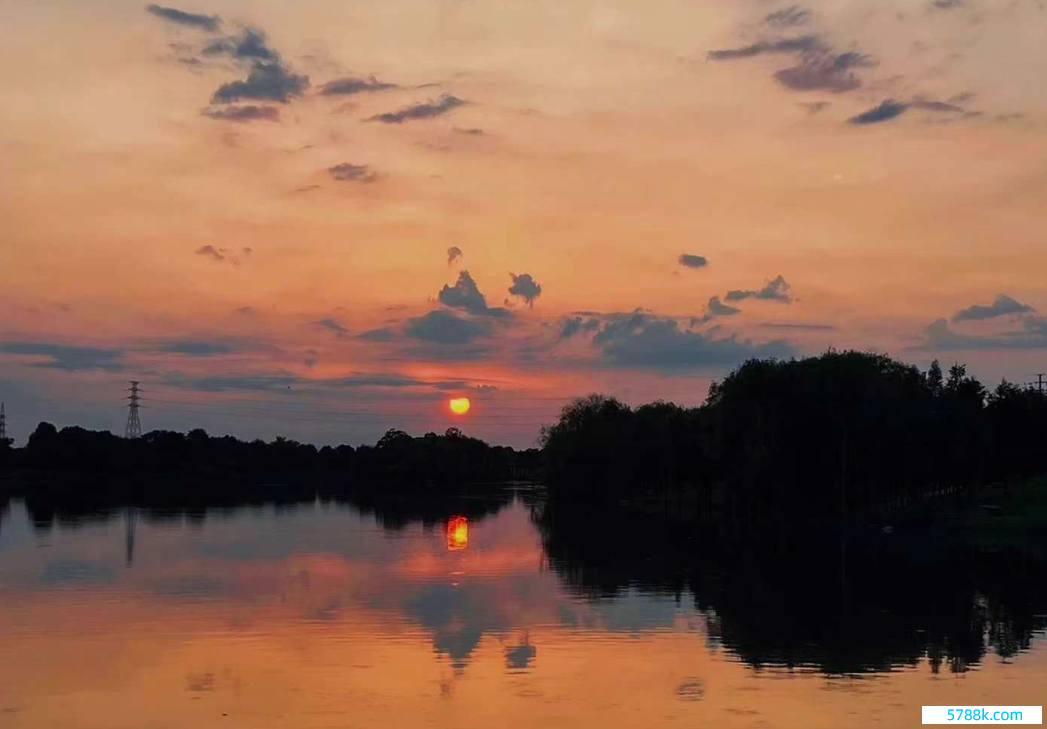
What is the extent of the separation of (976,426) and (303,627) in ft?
224

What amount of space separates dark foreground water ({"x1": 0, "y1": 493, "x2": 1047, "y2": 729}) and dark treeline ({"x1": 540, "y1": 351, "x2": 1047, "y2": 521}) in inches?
1018

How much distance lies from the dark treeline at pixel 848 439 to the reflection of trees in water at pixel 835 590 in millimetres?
15302

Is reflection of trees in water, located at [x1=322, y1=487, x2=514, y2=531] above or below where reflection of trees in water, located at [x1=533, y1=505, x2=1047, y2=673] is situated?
above

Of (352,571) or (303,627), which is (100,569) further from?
(303,627)

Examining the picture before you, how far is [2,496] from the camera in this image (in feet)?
540

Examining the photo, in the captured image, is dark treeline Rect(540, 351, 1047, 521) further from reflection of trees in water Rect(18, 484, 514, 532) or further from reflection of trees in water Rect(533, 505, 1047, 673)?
reflection of trees in water Rect(18, 484, 514, 532)

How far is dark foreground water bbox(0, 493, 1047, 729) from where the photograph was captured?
24672 millimetres

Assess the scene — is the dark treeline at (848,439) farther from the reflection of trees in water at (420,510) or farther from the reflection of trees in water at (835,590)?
the reflection of trees in water at (420,510)

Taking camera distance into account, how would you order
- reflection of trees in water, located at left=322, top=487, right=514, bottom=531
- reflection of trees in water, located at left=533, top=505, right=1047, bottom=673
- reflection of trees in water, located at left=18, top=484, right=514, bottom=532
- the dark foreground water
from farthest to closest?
1. reflection of trees in water, located at left=322, top=487, right=514, bottom=531
2. reflection of trees in water, located at left=18, top=484, right=514, bottom=532
3. reflection of trees in water, located at left=533, top=505, right=1047, bottom=673
4. the dark foreground water

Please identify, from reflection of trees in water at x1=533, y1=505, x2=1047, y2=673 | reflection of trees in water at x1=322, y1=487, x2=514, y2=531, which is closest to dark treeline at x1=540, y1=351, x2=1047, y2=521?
reflection of trees in water at x1=533, y1=505, x2=1047, y2=673

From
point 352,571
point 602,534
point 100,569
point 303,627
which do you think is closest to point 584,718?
point 303,627

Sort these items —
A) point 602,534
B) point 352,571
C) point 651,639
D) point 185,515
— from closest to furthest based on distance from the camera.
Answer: point 651,639 < point 352,571 < point 602,534 < point 185,515

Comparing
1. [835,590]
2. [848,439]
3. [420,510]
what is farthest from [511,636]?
[420,510]

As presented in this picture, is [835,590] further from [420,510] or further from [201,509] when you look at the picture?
[201,509]
